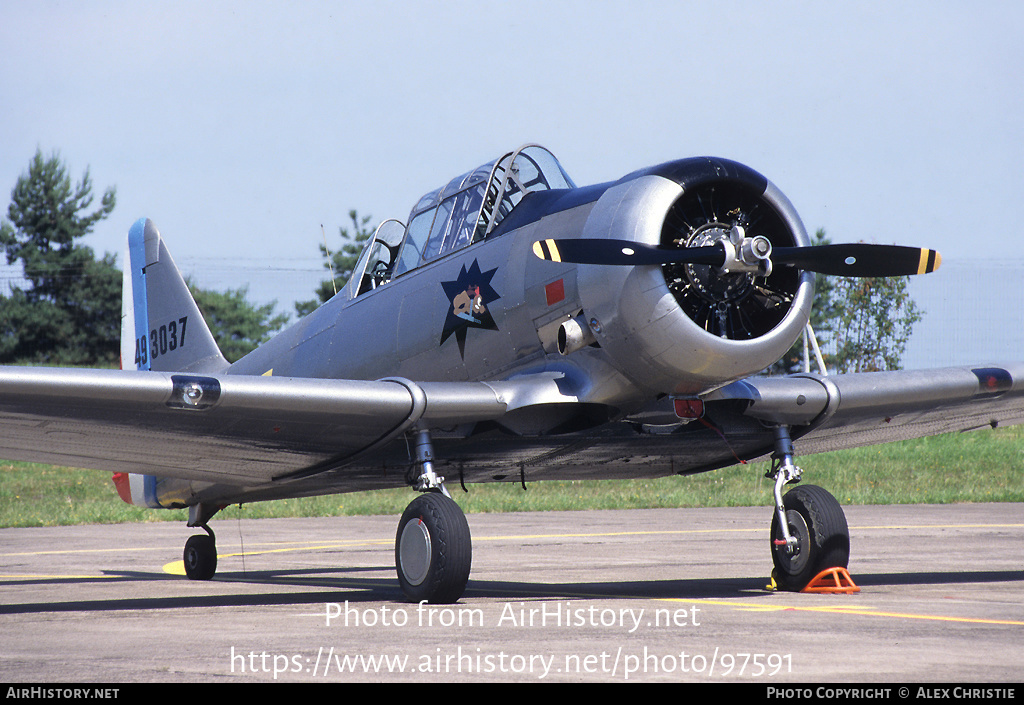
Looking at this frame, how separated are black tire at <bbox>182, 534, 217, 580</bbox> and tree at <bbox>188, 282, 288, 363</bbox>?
199 ft

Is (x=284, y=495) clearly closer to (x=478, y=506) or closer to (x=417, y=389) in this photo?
(x=417, y=389)

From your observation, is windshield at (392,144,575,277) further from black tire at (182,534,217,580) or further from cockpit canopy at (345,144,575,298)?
black tire at (182,534,217,580)

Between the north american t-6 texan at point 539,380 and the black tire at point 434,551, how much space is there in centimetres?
2

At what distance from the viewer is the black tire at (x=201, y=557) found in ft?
41.3

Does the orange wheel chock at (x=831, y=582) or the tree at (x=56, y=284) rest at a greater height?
the tree at (x=56, y=284)

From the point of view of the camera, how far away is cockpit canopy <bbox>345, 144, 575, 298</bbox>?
30.2ft

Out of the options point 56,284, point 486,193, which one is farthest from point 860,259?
point 56,284

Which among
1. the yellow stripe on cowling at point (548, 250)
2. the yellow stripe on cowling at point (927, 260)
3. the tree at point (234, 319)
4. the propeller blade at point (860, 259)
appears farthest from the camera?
the tree at point (234, 319)

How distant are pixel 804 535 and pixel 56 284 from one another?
58.7 m

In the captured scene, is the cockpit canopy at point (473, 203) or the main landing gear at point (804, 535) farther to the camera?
the cockpit canopy at point (473, 203)

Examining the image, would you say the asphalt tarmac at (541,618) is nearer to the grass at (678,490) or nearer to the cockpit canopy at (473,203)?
the cockpit canopy at (473,203)

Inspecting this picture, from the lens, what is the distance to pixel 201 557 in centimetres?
1262

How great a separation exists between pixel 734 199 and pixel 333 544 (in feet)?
38.3

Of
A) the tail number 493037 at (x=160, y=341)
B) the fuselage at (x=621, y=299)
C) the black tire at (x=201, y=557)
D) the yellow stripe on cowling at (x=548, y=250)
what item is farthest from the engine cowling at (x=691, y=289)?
the tail number 493037 at (x=160, y=341)
